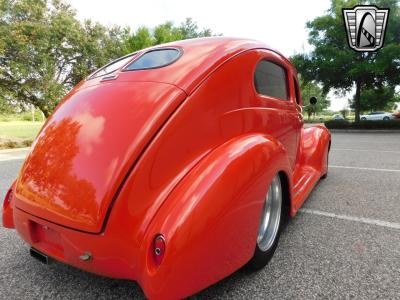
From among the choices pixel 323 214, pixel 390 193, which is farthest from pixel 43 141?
pixel 390 193

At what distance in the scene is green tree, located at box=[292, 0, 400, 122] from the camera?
1497 centimetres

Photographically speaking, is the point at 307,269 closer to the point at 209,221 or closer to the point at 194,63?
the point at 209,221

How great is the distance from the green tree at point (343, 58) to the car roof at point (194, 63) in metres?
15.3

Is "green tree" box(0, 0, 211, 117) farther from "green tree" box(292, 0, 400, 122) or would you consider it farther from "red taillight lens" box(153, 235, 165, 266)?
"red taillight lens" box(153, 235, 165, 266)

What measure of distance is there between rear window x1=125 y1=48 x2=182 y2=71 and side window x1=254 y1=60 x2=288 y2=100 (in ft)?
2.25

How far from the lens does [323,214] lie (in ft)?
10.1

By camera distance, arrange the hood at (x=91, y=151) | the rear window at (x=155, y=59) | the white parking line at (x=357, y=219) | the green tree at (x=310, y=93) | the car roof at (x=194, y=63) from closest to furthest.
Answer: the hood at (x=91, y=151), the car roof at (x=194, y=63), the rear window at (x=155, y=59), the white parking line at (x=357, y=219), the green tree at (x=310, y=93)

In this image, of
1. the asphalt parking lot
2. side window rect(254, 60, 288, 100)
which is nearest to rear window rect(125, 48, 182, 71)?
side window rect(254, 60, 288, 100)

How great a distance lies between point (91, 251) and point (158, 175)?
1.69 ft

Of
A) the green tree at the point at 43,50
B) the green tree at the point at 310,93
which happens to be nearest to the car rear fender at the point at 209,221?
the green tree at the point at 310,93

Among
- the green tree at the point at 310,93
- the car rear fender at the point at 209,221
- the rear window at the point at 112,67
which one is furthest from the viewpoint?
the green tree at the point at 310,93

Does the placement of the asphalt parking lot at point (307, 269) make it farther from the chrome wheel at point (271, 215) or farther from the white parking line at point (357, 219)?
the chrome wheel at point (271, 215)

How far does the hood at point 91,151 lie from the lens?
1.54 meters

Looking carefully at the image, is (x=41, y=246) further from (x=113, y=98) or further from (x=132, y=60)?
(x=132, y=60)
